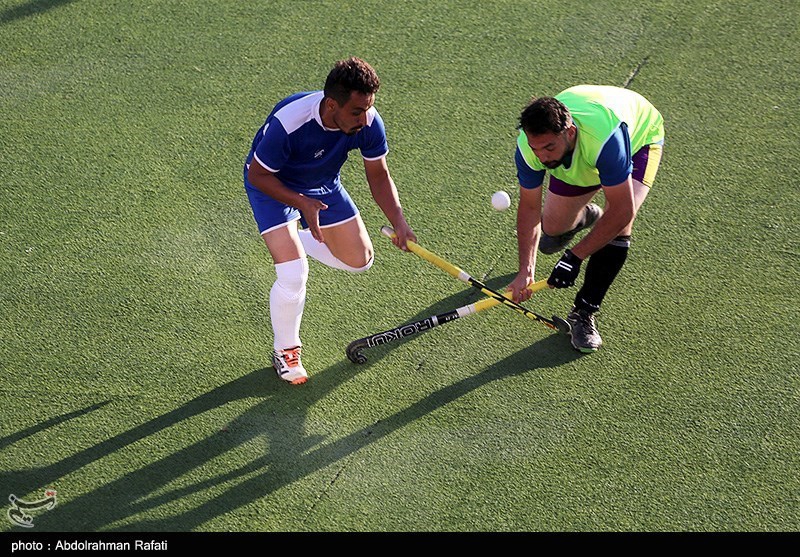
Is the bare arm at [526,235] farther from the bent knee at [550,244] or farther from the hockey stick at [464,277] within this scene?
the bent knee at [550,244]

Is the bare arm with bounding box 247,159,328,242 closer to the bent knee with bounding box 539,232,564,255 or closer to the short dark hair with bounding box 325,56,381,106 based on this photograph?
the short dark hair with bounding box 325,56,381,106

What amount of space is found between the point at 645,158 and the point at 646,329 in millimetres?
916

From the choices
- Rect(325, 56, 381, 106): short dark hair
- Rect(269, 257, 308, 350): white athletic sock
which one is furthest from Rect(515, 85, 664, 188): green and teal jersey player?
Rect(269, 257, 308, 350): white athletic sock

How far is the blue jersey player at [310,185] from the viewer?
4348 millimetres

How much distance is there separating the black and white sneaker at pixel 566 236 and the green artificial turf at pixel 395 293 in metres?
0.17

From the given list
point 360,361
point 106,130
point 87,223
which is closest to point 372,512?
point 360,361

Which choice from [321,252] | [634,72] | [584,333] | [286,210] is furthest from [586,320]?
[634,72]

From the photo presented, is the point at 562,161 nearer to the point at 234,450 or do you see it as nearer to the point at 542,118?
the point at 542,118

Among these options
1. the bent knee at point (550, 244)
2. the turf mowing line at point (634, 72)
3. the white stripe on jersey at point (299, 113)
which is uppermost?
the white stripe on jersey at point (299, 113)

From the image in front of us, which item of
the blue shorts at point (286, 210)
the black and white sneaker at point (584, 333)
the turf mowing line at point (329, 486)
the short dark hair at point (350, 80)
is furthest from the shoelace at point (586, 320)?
the short dark hair at point (350, 80)

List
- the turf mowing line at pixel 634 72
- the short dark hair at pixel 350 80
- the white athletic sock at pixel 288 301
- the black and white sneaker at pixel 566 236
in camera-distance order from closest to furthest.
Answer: the short dark hair at pixel 350 80, the white athletic sock at pixel 288 301, the black and white sneaker at pixel 566 236, the turf mowing line at pixel 634 72

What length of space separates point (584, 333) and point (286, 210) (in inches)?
64.9

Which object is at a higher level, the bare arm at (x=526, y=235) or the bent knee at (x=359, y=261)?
the bare arm at (x=526, y=235)

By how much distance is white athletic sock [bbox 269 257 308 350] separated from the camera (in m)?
4.59
